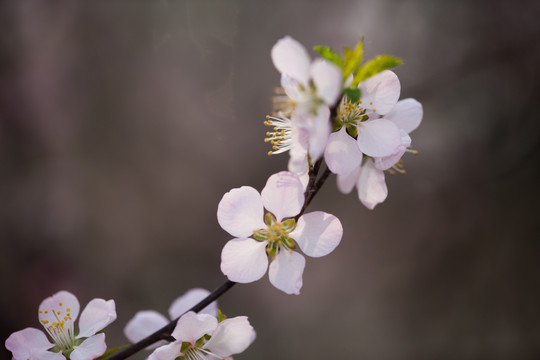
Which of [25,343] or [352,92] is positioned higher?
[352,92]

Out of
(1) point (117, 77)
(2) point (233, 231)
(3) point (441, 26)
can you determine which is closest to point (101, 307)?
Result: (2) point (233, 231)

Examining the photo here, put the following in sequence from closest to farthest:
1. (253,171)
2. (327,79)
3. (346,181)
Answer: (327,79)
(346,181)
(253,171)

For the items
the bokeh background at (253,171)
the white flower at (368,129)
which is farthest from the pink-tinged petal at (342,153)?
the bokeh background at (253,171)

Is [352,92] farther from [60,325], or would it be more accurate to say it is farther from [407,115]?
[60,325]

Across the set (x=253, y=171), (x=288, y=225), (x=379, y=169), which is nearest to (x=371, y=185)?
(x=379, y=169)

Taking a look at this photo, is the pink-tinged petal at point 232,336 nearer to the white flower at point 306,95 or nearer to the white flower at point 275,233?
the white flower at point 275,233
